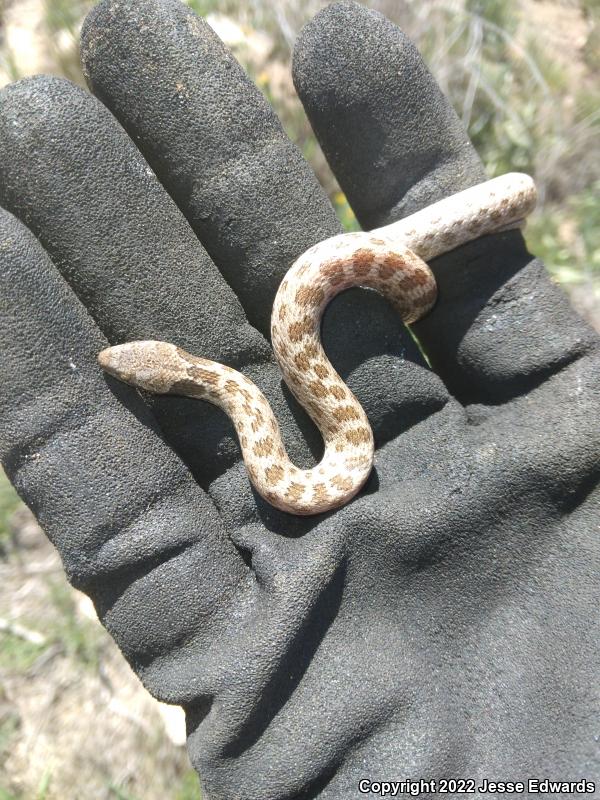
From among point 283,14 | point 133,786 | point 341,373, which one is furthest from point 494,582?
point 283,14

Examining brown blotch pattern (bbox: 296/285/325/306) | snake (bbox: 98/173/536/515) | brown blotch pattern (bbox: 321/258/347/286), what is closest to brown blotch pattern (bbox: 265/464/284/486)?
snake (bbox: 98/173/536/515)

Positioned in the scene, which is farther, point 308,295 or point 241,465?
Result: point 241,465

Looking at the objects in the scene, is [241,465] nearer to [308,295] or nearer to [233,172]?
[308,295]

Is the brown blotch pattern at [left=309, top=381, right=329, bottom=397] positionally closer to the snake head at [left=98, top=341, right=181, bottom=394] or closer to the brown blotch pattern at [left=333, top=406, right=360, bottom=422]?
the brown blotch pattern at [left=333, top=406, right=360, bottom=422]

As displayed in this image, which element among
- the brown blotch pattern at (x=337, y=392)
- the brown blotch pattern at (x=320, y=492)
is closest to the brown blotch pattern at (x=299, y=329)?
the brown blotch pattern at (x=337, y=392)

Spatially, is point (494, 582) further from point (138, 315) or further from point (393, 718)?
point (138, 315)

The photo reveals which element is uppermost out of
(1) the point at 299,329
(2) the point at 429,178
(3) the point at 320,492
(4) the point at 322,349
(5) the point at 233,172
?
(5) the point at 233,172

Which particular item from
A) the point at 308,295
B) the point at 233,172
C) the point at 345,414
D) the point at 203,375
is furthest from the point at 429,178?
the point at 203,375

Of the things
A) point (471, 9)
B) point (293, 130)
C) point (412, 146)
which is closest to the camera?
point (412, 146)
